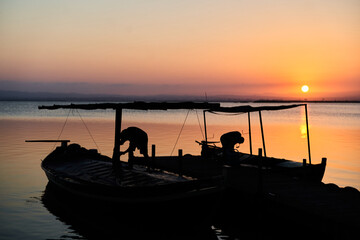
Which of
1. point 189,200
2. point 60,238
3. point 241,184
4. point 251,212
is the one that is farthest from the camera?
point 241,184

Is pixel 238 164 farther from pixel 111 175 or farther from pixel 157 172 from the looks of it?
pixel 111 175

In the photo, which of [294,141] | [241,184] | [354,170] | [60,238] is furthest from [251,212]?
[294,141]

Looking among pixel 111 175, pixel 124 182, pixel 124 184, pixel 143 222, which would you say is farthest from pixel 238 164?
pixel 143 222

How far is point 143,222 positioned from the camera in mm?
14633

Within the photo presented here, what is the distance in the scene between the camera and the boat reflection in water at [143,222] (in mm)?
14477

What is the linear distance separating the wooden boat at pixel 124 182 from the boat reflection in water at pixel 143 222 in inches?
13.7

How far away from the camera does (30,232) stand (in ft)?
51.8

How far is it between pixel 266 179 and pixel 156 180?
561 cm

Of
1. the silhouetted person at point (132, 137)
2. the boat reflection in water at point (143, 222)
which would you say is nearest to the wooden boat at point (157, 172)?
the boat reflection in water at point (143, 222)

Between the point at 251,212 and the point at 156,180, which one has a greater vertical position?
the point at 156,180

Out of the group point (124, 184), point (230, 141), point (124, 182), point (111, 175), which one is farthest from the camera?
point (230, 141)

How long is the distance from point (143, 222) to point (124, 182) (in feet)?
6.96

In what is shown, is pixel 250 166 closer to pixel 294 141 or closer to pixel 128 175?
pixel 128 175

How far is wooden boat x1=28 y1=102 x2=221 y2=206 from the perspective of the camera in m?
14.3
